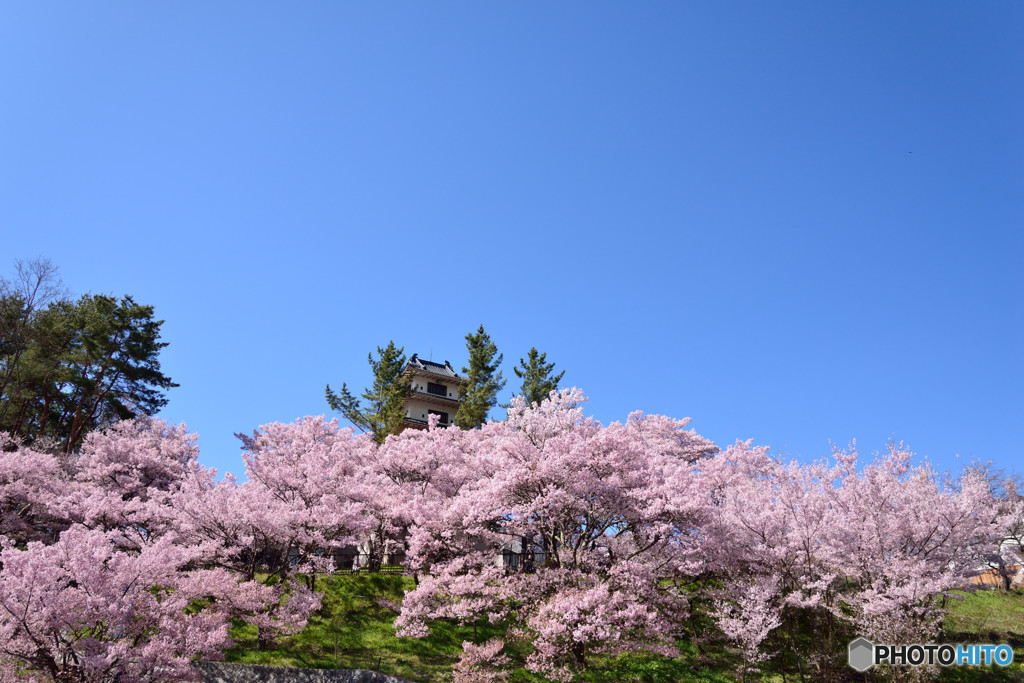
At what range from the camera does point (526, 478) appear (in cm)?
1798

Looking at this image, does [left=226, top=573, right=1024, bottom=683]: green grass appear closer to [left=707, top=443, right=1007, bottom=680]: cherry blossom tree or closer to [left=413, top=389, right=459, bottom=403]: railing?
[left=707, top=443, right=1007, bottom=680]: cherry blossom tree

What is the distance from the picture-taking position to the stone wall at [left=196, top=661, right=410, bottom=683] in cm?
1545

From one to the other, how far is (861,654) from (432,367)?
149ft

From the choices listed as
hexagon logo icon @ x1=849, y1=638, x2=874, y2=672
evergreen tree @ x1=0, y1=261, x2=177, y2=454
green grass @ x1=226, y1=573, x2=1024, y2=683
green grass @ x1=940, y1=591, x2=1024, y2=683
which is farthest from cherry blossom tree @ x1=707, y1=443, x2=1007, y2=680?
evergreen tree @ x1=0, y1=261, x2=177, y2=454

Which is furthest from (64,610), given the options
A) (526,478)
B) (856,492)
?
(856,492)

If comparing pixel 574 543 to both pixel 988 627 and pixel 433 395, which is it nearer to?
pixel 988 627

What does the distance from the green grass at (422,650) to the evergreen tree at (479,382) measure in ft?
60.1

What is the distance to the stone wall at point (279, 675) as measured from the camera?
15.5 m

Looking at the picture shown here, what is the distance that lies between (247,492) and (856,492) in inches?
764

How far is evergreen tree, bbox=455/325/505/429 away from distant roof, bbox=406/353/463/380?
9666mm

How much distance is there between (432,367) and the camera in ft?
194

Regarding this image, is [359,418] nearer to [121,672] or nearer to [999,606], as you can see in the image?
[121,672]

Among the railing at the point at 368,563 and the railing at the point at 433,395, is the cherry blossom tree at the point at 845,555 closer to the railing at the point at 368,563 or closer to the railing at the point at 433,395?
the railing at the point at 368,563

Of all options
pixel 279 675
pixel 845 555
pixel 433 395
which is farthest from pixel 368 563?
pixel 433 395
